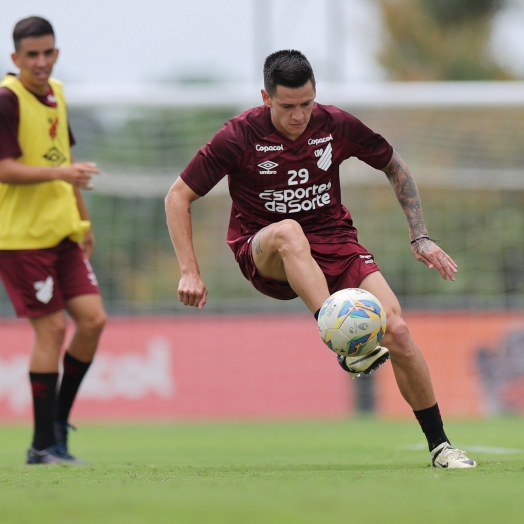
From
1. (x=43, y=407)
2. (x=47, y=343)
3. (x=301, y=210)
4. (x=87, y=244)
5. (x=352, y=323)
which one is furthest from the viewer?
(x=87, y=244)

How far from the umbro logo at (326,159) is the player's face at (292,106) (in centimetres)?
21

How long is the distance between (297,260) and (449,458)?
127cm

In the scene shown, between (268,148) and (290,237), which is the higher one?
(268,148)

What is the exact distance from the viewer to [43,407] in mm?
6180

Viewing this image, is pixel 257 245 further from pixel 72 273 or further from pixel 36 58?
pixel 36 58

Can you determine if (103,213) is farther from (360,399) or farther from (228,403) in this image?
(360,399)

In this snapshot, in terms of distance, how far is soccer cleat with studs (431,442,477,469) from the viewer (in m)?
4.89

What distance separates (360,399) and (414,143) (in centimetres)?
366

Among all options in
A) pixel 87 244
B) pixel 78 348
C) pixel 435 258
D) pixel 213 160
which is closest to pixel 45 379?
pixel 78 348

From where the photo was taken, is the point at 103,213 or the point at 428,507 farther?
the point at 103,213

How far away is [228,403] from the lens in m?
12.7

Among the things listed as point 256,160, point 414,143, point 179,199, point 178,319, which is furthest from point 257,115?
point 414,143

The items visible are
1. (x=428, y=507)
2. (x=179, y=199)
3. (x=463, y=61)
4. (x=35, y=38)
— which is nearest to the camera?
(x=428, y=507)

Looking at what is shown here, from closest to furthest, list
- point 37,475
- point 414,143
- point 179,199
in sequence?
point 37,475
point 179,199
point 414,143
